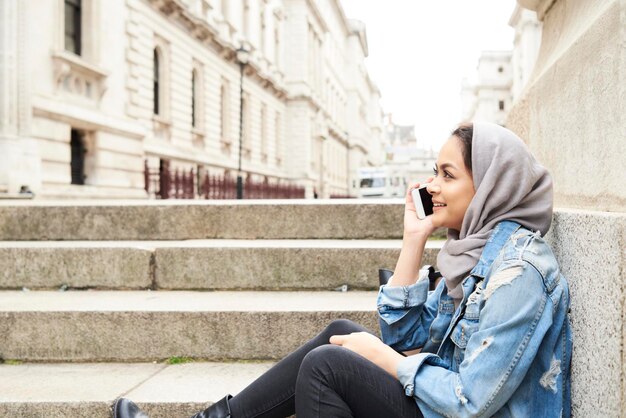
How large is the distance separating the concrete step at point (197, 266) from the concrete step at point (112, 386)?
2.57ft

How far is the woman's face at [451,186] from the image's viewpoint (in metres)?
1.96

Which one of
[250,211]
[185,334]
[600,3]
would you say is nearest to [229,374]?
[185,334]

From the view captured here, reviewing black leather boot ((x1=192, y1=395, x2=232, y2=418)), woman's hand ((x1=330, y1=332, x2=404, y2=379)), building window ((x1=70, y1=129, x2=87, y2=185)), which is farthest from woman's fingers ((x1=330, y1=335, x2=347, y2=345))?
building window ((x1=70, y1=129, x2=87, y2=185))

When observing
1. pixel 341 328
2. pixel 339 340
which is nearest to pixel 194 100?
pixel 341 328

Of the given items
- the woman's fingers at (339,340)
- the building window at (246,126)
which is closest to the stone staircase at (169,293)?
the woman's fingers at (339,340)

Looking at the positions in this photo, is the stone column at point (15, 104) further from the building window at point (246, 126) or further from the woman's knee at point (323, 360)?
the building window at point (246, 126)

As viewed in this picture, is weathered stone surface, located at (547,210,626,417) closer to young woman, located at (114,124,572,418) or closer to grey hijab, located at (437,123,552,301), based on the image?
young woman, located at (114,124,572,418)

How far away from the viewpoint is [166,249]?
12.6ft

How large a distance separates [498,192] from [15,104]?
11.9 meters

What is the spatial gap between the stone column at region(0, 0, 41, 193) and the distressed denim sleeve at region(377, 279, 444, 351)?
10.7 m

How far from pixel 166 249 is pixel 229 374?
1199mm

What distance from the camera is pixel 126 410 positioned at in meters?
2.43

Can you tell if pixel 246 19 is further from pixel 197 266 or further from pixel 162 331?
pixel 162 331

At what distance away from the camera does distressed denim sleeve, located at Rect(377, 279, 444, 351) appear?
7.39 feet
